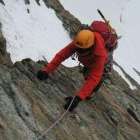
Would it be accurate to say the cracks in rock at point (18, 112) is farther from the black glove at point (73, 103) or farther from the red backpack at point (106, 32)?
the red backpack at point (106, 32)

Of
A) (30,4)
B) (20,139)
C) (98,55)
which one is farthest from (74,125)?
(30,4)

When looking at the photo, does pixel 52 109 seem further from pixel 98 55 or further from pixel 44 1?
pixel 44 1

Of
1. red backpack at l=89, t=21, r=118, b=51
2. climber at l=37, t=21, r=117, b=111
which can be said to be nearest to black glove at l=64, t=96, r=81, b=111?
climber at l=37, t=21, r=117, b=111

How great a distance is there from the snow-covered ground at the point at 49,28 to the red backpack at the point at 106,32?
10991mm

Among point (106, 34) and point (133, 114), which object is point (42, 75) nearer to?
point (106, 34)

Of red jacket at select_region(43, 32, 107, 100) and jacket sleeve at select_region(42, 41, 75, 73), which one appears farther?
jacket sleeve at select_region(42, 41, 75, 73)

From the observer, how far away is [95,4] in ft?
180

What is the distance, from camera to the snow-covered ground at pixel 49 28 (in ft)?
86.1

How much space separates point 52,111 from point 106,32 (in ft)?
8.67

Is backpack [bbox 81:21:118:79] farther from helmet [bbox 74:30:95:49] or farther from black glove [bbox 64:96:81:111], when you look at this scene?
black glove [bbox 64:96:81:111]

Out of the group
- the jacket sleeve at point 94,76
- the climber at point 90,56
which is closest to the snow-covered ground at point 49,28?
the climber at point 90,56

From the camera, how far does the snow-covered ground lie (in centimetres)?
2625

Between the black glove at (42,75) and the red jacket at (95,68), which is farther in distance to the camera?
the black glove at (42,75)

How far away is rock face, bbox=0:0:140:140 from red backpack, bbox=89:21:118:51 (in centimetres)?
165
